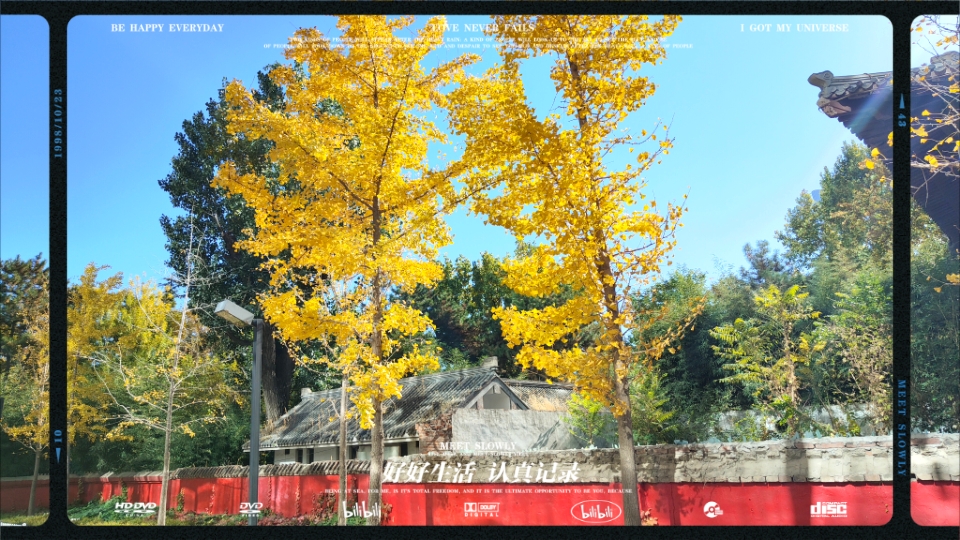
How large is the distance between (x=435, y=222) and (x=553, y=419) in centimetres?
170

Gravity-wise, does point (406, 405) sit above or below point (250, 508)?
above

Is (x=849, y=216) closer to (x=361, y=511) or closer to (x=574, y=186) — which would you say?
(x=574, y=186)

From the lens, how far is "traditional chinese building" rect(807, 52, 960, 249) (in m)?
4.43

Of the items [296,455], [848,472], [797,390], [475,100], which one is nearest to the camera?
[848,472]

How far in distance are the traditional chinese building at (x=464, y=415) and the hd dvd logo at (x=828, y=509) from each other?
1.56 meters

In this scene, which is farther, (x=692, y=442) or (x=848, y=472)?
(x=692, y=442)

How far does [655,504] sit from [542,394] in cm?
107

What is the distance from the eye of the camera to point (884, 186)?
4492 mm

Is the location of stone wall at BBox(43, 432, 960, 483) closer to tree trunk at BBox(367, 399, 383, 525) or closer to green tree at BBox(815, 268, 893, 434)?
tree trunk at BBox(367, 399, 383, 525)

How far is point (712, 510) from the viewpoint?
186 inches

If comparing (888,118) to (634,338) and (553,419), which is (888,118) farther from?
(553,419)

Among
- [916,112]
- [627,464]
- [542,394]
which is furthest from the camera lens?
[542,394]

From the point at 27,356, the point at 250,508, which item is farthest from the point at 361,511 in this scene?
the point at 27,356
